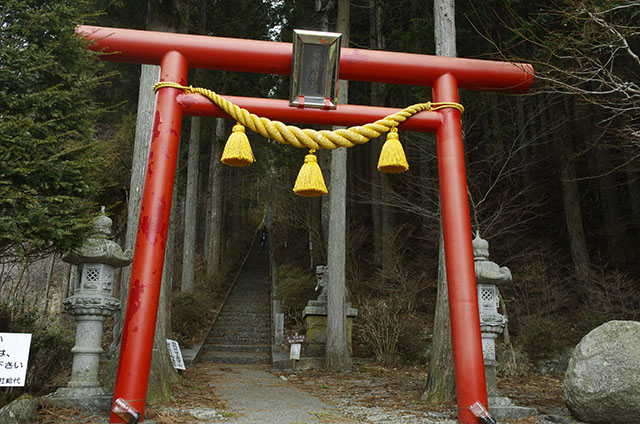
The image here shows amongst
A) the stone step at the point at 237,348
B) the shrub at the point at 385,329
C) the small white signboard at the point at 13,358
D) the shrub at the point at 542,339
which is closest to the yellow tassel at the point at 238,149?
the small white signboard at the point at 13,358

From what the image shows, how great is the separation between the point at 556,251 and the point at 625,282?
318 centimetres

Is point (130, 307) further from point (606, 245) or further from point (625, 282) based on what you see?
point (606, 245)

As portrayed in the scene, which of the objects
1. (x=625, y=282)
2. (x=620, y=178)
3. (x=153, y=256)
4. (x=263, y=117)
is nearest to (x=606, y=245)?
(x=620, y=178)

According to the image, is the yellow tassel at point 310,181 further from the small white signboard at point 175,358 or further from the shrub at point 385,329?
the shrub at point 385,329

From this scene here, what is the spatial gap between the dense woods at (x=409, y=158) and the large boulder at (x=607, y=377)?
2098 millimetres

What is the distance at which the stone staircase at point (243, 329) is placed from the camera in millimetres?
11273

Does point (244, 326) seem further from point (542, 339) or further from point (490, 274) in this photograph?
point (490, 274)

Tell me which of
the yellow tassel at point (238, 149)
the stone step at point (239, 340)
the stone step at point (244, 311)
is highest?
the yellow tassel at point (238, 149)

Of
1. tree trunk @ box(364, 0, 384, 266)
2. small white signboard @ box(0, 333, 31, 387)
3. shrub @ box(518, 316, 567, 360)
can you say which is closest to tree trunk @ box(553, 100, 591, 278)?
shrub @ box(518, 316, 567, 360)

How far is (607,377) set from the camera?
465 centimetres

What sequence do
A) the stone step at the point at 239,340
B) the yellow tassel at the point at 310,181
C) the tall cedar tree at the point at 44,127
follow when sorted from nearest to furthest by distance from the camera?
the tall cedar tree at the point at 44,127
the yellow tassel at the point at 310,181
the stone step at the point at 239,340

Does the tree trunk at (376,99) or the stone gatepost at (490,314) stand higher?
the tree trunk at (376,99)

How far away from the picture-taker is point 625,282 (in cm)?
1114

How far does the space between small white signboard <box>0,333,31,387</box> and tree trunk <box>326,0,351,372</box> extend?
6599 millimetres
